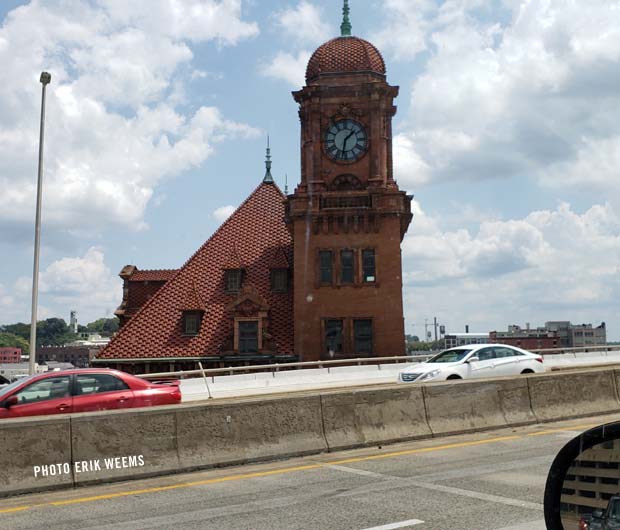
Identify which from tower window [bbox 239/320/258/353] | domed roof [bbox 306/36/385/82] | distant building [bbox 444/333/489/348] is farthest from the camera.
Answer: distant building [bbox 444/333/489/348]

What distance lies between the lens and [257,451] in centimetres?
1159

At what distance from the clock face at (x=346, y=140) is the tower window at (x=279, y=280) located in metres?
7.98

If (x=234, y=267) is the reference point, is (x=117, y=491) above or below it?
below

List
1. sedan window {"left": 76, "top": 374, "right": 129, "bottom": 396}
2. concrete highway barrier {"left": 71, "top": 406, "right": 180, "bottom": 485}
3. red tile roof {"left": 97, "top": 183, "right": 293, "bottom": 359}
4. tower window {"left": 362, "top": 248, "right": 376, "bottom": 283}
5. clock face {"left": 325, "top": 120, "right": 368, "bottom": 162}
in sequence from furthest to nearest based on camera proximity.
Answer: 1. clock face {"left": 325, "top": 120, "right": 368, "bottom": 162}
2. red tile roof {"left": 97, "top": 183, "right": 293, "bottom": 359}
3. tower window {"left": 362, "top": 248, "right": 376, "bottom": 283}
4. sedan window {"left": 76, "top": 374, "right": 129, "bottom": 396}
5. concrete highway barrier {"left": 71, "top": 406, "right": 180, "bottom": 485}

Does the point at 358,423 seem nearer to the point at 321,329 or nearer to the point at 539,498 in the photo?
the point at 539,498

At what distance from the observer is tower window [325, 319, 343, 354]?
4188 centimetres

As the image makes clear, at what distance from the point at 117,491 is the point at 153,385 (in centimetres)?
408

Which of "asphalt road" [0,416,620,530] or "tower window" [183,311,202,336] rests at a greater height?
"tower window" [183,311,202,336]

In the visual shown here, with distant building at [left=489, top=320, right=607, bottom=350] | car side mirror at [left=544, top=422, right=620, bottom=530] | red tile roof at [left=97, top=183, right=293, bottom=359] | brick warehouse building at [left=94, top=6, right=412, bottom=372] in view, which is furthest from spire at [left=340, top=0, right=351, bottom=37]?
distant building at [left=489, top=320, right=607, bottom=350]

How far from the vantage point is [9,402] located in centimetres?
1228

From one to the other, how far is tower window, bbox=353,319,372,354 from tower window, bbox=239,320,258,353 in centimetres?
593

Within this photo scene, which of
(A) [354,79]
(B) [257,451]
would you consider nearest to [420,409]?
(B) [257,451]

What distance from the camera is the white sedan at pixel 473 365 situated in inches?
820

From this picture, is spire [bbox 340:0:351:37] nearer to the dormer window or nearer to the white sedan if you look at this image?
the dormer window
